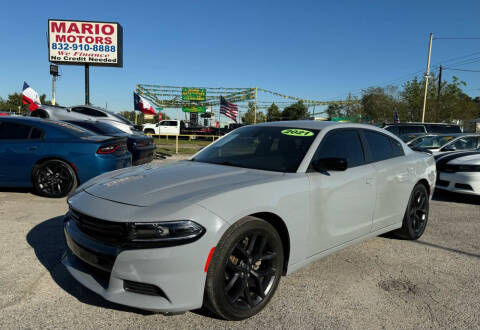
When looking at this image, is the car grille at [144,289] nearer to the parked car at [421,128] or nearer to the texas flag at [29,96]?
the parked car at [421,128]

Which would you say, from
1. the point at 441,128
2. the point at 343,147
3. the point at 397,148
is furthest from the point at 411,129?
the point at 343,147

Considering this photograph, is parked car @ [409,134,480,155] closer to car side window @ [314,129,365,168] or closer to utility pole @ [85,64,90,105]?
car side window @ [314,129,365,168]

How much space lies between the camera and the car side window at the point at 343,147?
333 centimetres

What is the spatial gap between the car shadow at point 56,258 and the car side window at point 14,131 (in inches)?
87.4

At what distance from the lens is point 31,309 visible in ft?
8.34

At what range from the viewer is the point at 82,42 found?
19453 millimetres

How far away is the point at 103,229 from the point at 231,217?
0.84m

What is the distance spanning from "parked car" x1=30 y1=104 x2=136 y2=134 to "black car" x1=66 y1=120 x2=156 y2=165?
2.24m

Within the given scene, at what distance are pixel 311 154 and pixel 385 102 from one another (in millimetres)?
45203

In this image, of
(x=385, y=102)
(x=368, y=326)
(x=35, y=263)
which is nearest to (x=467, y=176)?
(x=368, y=326)

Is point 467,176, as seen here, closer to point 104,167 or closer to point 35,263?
point 104,167

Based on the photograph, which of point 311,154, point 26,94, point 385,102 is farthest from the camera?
point 385,102

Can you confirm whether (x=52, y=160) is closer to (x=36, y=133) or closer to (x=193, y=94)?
(x=36, y=133)

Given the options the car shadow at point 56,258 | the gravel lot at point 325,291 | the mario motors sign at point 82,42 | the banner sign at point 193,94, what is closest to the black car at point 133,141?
the car shadow at point 56,258
